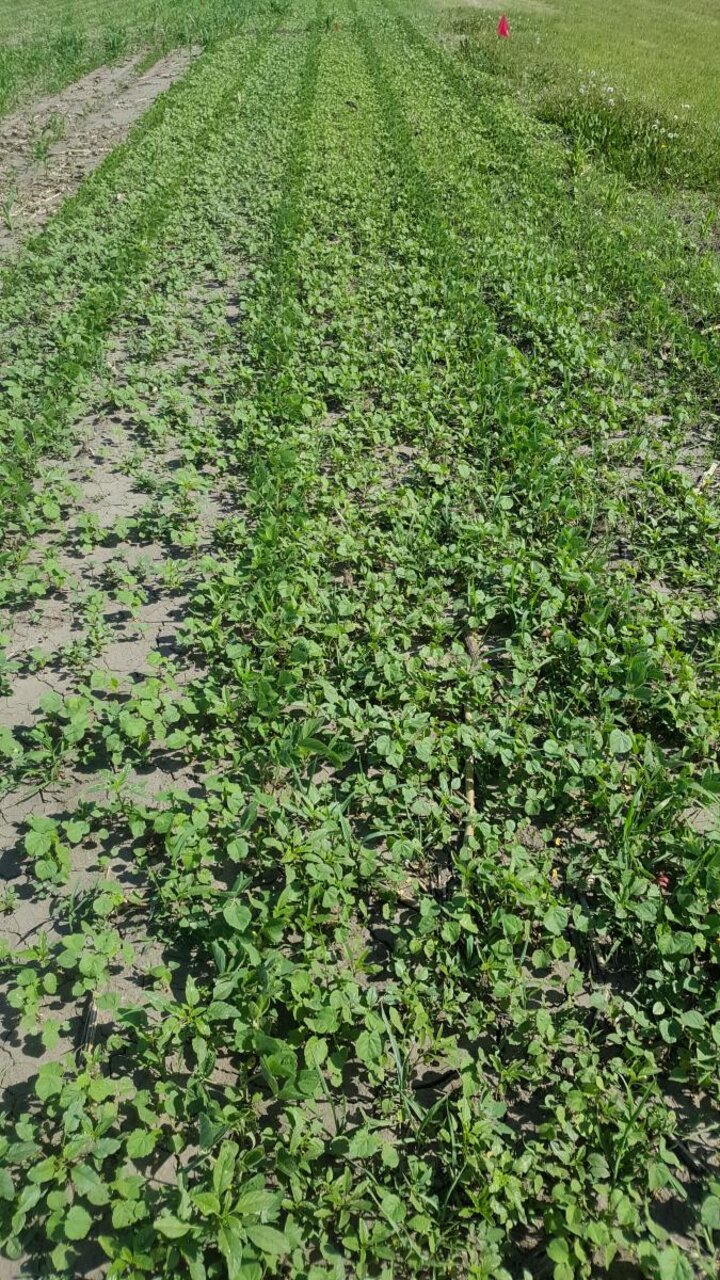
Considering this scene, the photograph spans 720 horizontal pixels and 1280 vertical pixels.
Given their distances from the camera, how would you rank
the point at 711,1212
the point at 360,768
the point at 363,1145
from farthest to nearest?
the point at 360,768, the point at 363,1145, the point at 711,1212

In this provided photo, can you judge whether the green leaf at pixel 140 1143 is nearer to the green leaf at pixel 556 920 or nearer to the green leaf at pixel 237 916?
the green leaf at pixel 237 916

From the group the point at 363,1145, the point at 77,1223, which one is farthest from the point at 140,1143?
the point at 363,1145

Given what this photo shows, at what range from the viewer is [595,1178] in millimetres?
2148

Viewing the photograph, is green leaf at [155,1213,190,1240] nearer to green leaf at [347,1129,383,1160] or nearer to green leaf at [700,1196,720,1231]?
green leaf at [347,1129,383,1160]

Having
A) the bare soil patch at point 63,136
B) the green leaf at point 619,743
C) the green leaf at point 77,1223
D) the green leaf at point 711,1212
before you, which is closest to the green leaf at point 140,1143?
the green leaf at point 77,1223

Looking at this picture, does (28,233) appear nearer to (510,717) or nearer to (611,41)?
(510,717)

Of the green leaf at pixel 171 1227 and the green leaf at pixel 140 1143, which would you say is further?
the green leaf at pixel 140 1143

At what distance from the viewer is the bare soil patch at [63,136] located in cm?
941

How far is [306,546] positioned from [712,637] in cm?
223

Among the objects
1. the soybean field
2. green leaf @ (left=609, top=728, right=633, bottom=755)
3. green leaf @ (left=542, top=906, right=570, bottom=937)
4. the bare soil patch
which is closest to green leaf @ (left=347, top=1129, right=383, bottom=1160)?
the soybean field

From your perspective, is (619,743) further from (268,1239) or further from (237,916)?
(268,1239)

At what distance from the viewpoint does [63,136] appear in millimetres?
12109

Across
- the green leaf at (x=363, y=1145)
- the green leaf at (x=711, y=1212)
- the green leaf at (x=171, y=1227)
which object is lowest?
the green leaf at (x=171, y=1227)

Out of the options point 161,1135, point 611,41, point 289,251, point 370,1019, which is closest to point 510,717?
point 370,1019
